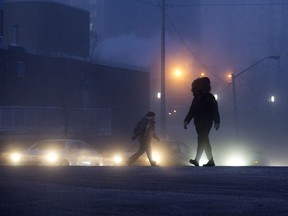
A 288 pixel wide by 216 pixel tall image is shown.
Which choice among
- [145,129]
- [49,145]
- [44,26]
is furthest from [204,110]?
[44,26]

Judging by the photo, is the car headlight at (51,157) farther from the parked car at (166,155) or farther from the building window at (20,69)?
the building window at (20,69)

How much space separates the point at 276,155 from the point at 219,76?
17105mm

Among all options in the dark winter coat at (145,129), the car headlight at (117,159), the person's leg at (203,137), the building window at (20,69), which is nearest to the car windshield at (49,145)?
the car headlight at (117,159)

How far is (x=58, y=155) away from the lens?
23406 millimetres

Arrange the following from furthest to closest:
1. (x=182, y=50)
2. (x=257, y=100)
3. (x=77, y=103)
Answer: (x=257, y=100) < (x=182, y=50) < (x=77, y=103)

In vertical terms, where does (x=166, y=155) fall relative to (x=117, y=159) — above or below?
above

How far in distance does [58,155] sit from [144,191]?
15.2m

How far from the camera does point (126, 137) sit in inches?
2136

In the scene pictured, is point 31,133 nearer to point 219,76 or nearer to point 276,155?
point 276,155

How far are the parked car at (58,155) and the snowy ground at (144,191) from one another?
11.0 m

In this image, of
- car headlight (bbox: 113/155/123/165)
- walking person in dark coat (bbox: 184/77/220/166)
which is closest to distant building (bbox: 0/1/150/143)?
car headlight (bbox: 113/155/123/165)

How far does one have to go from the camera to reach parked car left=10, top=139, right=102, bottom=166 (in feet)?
74.2

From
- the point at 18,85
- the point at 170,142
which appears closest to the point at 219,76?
the point at 18,85

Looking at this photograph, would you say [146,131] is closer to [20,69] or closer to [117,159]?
[117,159]
